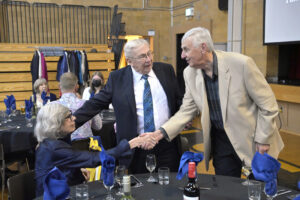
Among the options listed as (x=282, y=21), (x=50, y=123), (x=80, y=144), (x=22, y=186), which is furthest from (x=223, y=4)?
(x=22, y=186)

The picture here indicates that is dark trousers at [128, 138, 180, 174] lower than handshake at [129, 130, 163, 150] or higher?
lower

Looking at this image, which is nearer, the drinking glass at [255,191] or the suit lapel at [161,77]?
the drinking glass at [255,191]

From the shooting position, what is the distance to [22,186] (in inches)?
79.3

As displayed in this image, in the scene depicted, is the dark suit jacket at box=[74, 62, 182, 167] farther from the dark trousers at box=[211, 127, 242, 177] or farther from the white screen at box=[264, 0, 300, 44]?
the white screen at box=[264, 0, 300, 44]

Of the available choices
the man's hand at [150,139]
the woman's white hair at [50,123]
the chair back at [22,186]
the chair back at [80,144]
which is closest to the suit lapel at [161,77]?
the man's hand at [150,139]

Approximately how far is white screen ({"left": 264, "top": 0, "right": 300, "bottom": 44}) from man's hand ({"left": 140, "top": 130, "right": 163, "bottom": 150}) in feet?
15.1

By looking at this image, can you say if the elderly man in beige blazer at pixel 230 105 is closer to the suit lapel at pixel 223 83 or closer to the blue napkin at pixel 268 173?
the suit lapel at pixel 223 83

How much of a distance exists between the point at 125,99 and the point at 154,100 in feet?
0.78

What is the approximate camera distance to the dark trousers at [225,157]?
2475 mm

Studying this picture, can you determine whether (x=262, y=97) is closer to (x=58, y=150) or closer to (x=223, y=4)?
(x=58, y=150)

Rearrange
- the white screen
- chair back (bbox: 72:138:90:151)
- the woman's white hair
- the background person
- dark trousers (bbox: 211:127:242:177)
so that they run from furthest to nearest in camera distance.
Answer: the white screen
the background person
chair back (bbox: 72:138:90:151)
dark trousers (bbox: 211:127:242:177)
the woman's white hair

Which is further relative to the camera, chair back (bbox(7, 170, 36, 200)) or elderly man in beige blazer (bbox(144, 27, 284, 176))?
elderly man in beige blazer (bbox(144, 27, 284, 176))

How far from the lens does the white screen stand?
602 centimetres

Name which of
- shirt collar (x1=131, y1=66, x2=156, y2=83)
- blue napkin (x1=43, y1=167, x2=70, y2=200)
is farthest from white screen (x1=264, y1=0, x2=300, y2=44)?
blue napkin (x1=43, y1=167, x2=70, y2=200)
